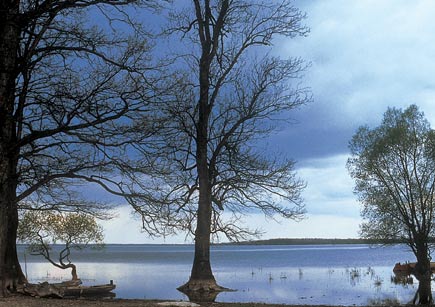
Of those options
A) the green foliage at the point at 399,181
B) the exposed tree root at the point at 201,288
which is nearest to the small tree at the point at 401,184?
the green foliage at the point at 399,181

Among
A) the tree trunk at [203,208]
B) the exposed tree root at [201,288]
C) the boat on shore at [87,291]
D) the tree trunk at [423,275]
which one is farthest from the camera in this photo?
the tree trunk at [423,275]

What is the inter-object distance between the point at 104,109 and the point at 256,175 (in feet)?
47.9

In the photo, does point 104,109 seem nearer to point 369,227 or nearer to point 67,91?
point 67,91

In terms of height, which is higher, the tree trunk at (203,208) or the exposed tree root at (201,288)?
the tree trunk at (203,208)

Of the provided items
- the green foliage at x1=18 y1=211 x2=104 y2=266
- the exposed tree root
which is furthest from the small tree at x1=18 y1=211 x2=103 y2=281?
the exposed tree root

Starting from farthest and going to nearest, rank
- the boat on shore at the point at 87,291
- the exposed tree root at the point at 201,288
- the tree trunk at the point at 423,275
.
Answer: the tree trunk at the point at 423,275 → the boat on shore at the point at 87,291 → the exposed tree root at the point at 201,288

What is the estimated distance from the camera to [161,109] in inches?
688

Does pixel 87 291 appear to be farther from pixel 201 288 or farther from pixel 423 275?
pixel 423 275

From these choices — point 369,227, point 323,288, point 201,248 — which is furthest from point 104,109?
point 323,288

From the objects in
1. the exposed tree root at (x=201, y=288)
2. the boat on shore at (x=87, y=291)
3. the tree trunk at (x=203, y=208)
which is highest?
the tree trunk at (x=203, y=208)

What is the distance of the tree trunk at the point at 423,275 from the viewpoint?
3825 cm

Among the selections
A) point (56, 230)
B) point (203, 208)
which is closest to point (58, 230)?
point (56, 230)

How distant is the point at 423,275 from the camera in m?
39.2

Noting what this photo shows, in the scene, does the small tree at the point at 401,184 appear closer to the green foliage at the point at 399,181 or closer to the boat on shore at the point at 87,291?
the green foliage at the point at 399,181
